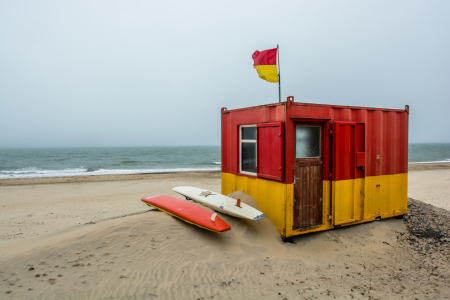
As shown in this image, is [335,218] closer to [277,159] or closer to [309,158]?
[309,158]

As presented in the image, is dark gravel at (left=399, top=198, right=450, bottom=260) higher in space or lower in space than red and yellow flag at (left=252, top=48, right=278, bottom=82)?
lower

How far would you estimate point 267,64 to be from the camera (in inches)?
288

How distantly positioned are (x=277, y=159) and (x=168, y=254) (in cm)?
299

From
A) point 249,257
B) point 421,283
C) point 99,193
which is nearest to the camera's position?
point 421,283

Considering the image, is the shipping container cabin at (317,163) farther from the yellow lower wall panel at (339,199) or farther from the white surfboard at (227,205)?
the white surfboard at (227,205)

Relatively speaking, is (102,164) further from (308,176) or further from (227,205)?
(308,176)

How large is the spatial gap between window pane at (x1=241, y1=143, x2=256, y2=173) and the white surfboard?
39.9 inches

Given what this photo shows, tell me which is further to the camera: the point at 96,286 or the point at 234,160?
the point at 234,160

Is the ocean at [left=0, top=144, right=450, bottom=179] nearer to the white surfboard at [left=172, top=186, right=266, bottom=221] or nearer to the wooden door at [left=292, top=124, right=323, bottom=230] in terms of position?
the white surfboard at [left=172, top=186, right=266, bottom=221]

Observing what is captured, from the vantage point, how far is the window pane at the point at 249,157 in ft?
21.9

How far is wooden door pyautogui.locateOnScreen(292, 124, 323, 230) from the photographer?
228 inches

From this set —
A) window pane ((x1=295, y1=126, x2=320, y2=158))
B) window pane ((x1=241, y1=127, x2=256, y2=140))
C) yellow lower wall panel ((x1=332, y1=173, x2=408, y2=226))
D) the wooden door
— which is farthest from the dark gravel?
window pane ((x1=241, y1=127, x2=256, y2=140))

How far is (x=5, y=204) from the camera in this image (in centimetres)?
1105

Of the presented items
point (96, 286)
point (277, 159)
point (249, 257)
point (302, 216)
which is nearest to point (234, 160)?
point (277, 159)
